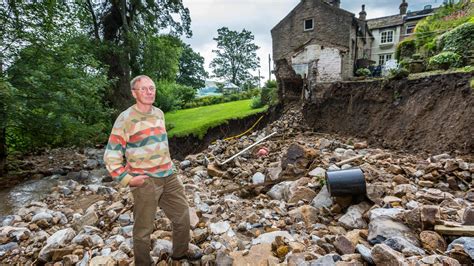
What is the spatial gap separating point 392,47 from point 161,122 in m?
28.4

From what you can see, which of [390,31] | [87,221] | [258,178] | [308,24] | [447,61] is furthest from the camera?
[390,31]

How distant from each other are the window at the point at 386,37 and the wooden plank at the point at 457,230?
27828mm

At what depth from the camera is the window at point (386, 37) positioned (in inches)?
956

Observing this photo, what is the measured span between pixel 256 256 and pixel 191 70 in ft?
133

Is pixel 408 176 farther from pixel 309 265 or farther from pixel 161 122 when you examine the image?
pixel 161 122

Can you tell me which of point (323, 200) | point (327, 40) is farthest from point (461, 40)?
point (327, 40)

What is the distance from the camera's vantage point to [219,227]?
10.4 ft

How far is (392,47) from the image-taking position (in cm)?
2378

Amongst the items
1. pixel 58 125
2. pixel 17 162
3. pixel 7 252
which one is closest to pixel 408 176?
pixel 7 252

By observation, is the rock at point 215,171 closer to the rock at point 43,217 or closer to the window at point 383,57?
the rock at point 43,217

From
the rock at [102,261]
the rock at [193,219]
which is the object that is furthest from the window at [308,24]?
the rock at [102,261]

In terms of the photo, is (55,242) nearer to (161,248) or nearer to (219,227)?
(161,248)

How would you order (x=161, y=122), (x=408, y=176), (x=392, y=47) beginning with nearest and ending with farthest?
(x=161, y=122) → (x=408, y=176) → (x=392, y=47)

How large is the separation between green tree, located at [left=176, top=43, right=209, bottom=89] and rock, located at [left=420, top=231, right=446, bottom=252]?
3802cm
